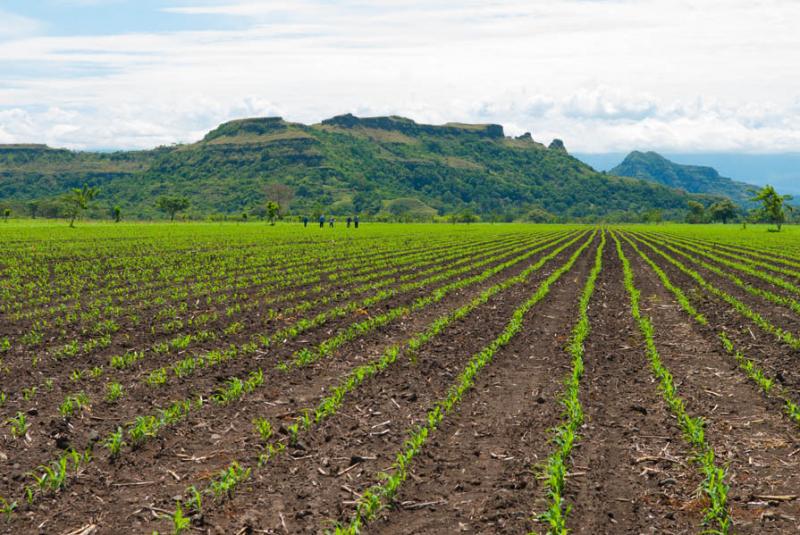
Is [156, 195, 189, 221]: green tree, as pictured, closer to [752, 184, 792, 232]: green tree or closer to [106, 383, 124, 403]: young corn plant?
[752, 184, 792, 232]: green tree

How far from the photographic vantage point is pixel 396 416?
7762 millimetres

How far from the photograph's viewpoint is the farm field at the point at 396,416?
5348 millimetres

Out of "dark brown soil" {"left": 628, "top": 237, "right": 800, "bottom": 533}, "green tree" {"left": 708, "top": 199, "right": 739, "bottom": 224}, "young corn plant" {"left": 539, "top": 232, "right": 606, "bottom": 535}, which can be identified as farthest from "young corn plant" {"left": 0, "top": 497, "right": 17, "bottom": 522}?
"green tree" {"left": 708, "top": 199, "right": 739, "bottom": 224}

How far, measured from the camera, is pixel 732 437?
7020mm

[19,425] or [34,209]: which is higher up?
[34,209]

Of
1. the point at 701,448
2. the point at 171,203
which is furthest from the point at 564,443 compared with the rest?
the point at 171,203

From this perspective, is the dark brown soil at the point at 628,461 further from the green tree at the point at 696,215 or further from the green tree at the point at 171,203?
the green tree at the point at 696,215

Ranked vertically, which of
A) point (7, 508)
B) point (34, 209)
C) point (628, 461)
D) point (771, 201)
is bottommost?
point (7, 508)

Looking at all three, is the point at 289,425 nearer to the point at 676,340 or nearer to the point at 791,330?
the point at 676,340

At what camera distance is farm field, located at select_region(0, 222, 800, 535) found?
17.5ft

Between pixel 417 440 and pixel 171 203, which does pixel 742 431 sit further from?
pixel 171 203

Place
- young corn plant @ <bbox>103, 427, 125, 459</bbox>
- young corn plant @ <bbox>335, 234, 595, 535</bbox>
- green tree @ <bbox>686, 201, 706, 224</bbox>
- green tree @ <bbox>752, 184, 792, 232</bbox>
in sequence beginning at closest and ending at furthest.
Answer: young corn plant @ <bbox>335, 234, 595, 535</bbox>, young corn plant @ <bbox>103, 427, 125, 459</bbox>, green tree @ <bbox>752, 184, 792, 232</bbox>, green tree @ <bbox>686, 201, 706, 224</bbox>

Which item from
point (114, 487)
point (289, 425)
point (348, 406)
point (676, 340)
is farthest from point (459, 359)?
point (114, 487)

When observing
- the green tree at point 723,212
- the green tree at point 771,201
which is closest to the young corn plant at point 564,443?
the green tree at point 771,201
